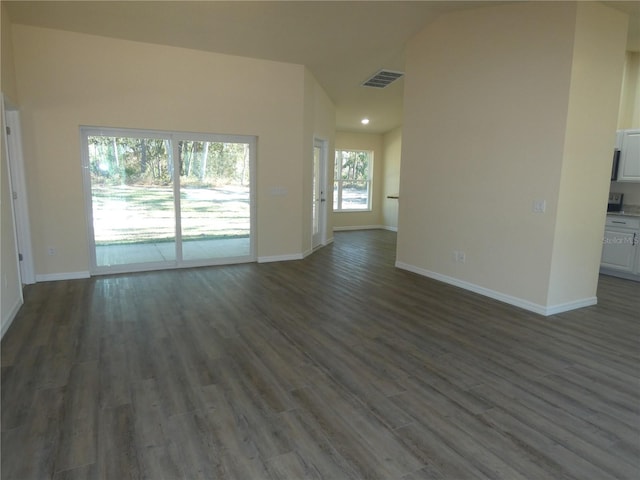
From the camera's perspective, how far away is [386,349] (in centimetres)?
305

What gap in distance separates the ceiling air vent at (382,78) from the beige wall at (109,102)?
1.33 meters

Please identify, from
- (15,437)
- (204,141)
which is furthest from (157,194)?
(15,437)

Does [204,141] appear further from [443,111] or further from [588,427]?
[588,427]

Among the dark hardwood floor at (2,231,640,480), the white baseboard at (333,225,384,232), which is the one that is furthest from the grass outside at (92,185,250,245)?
the white baseboard at (333,225,384,232)

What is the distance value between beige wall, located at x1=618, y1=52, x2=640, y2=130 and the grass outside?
5.61m

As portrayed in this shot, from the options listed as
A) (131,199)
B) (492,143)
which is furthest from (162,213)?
(492,143)

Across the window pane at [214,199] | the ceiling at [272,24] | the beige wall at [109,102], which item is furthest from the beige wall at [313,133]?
the window pane at [214,199]

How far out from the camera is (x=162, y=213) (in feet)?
17.9

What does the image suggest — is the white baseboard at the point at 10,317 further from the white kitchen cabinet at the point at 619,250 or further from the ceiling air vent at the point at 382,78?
the white kitchen cabinet at the point at 619,250

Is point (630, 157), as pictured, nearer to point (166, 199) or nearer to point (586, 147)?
point (586, 147)

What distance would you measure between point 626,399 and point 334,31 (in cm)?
463

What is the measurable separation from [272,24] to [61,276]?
159 inches

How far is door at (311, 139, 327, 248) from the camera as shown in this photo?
738 cm

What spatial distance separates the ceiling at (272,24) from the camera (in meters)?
4.08
